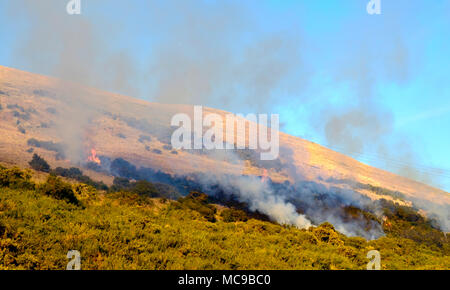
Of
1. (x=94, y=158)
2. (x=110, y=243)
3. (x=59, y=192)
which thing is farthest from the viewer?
(x=94, y=158)

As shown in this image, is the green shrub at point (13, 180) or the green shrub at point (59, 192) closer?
the green shrub at point (59, 192)

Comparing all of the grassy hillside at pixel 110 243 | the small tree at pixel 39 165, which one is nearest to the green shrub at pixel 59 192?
the grassy hillside at pixel 110 243

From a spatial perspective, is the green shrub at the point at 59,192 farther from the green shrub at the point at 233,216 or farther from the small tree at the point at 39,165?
the small tree at the point at 39,165

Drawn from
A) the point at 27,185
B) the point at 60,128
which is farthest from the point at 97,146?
the point at 27,185

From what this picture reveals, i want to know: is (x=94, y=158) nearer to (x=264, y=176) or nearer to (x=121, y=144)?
(x=121, y=144)

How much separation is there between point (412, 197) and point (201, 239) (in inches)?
3796

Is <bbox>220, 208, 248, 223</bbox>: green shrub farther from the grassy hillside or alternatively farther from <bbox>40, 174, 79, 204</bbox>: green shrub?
A: <bbox>40, 174, 79, 204</bbox>: green shrub

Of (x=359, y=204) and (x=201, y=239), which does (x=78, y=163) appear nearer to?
(x=201, y=239)

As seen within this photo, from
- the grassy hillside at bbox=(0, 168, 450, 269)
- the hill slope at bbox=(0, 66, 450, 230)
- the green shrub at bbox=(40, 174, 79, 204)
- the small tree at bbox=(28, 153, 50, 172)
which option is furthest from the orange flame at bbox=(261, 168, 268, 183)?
the green shrub at bbox=(40, 174, 79, 204)

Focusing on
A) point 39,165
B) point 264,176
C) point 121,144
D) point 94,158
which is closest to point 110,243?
point 39,165

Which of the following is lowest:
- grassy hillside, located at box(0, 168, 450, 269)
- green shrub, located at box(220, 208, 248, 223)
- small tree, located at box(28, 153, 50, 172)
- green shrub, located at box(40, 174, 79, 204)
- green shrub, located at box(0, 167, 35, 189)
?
green shrub, located at box(220, 208, 248, 223)

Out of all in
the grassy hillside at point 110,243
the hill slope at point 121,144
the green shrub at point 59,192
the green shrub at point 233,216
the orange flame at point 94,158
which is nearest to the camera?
the grassy hillside at point 110,243
